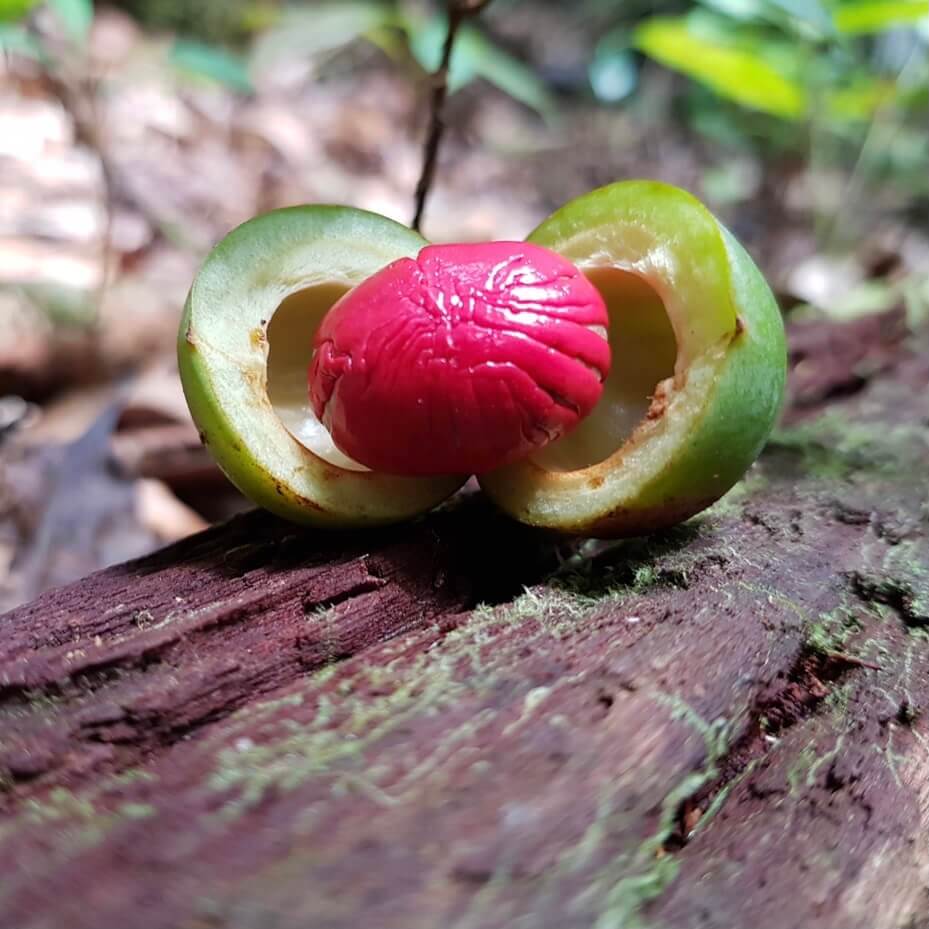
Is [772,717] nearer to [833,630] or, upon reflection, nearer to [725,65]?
[833,630]

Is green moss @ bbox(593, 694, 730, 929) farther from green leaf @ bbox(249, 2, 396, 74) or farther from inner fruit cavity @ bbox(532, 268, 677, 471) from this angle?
green leaf @ bbox(249, 2, 396, 74)

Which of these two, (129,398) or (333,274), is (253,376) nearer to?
(333,274)

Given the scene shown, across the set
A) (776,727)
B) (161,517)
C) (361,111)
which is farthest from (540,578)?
(361,111)

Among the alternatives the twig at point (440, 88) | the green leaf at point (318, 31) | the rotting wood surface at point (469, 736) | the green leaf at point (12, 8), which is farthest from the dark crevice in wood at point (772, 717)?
the green leaf at point (318, 31)

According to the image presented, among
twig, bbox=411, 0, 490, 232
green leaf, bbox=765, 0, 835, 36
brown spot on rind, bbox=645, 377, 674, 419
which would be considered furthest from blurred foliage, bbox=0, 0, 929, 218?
brown spot on rind, bbox=645, 377, 674, 419

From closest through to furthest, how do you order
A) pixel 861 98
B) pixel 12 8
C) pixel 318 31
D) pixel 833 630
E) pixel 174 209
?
pixel 833 630 → pixel 12 8 → pixel 861 98 → pixel 318 31 → pixel 174 209

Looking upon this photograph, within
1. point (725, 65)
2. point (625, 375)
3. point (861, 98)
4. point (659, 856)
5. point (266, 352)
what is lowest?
point (659, 856)

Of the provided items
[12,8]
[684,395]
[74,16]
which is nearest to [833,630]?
[684,395]
